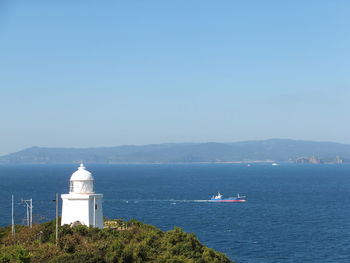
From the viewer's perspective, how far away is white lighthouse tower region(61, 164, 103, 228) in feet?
107

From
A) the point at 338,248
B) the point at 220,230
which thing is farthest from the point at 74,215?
the point at 220,230

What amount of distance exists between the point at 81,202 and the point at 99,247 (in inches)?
189

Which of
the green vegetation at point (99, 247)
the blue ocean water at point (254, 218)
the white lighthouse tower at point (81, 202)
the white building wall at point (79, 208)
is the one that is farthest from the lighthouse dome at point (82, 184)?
the blue ocean water at point (254, 218)

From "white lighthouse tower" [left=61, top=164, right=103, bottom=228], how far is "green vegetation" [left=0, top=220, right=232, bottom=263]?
114 cm

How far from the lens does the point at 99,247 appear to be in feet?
92.9

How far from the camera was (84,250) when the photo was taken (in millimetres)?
27734

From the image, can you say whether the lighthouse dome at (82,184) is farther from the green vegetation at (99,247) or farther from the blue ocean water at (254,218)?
the blue ocean water at (254,218)

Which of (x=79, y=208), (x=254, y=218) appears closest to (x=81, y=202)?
(x=79, y=208)

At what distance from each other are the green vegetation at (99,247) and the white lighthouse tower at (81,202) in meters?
1.14

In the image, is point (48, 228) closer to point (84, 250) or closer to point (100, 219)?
point (100, 219)

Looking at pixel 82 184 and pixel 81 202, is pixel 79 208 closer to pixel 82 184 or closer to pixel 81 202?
pixel 81 202

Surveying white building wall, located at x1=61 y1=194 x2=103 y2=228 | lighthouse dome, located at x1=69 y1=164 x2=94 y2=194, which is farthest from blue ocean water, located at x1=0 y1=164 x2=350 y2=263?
lighthouse dome, located at x1=69 y1=164 x2=94 y2=194

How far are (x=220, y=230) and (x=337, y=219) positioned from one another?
22.7 m

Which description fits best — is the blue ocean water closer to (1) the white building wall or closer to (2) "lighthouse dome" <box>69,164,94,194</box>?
(1) the white building wall
